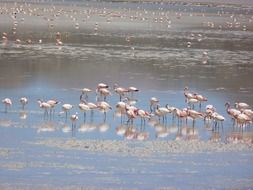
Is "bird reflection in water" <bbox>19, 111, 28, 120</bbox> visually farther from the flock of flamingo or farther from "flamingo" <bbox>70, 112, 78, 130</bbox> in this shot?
"flamingo" <bbox>70, 112, 78, 130</bbox>

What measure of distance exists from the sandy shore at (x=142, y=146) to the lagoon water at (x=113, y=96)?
0.07m

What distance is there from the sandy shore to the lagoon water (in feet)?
0.23

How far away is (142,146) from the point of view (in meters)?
14.2

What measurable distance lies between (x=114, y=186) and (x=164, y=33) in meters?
31.4

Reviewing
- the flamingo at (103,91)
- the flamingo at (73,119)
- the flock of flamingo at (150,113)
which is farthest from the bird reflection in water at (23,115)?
the flamingo at (103,91)

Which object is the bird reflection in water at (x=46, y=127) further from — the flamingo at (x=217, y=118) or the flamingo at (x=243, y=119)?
the flamingo at (x=243, y=119)

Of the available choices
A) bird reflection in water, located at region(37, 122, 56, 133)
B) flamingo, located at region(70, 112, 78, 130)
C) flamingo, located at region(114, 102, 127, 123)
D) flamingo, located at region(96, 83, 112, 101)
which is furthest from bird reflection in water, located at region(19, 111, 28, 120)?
flamingo, located at region(96, 83, 112, 101)

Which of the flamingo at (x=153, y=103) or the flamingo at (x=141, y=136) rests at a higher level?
the flamingo at (x=153, y=103)

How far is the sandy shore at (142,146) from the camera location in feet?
45.0

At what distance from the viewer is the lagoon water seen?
12.1 m

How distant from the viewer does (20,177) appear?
11688 millimetres

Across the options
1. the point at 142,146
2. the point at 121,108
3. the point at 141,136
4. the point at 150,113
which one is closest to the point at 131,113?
the point at 141,136

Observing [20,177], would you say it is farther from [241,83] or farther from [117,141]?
[241,83]

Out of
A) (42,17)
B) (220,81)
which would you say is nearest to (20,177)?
(220,81)
